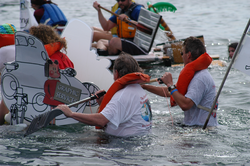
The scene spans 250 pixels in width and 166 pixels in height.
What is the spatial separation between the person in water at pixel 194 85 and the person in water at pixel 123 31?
3.16 meters

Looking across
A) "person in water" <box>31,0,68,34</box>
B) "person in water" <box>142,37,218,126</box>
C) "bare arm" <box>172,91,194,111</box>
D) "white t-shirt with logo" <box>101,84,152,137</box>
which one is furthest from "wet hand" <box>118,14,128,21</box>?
"white t-shirt with logo" <box>101,84,152,137</box>

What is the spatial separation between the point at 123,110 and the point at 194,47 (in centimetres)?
112

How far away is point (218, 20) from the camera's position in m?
15.5

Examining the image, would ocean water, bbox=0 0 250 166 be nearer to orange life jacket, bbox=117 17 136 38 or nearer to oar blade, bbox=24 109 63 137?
oar blade, bbox=24 109 63 137

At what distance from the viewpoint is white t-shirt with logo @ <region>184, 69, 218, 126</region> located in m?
3.38

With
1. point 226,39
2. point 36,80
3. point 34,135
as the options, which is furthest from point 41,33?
point 226,39

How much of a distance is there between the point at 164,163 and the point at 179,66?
4508mm

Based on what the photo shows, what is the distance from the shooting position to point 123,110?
298cm

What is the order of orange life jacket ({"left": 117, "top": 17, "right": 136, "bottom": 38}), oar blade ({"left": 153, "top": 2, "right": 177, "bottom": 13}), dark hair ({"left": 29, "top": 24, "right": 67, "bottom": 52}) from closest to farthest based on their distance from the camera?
1. dark hair ({"left": 29, "top": 24, "right": 67, "bottom": 52})
2. orange life jacket ({"left": 117, "top": 17, "right": 136, "bottom": 38})
3. oar blade ({"left": 153, "top": 2, "right": 177, "bottom": 13})

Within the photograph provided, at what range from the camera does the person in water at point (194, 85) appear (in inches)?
133

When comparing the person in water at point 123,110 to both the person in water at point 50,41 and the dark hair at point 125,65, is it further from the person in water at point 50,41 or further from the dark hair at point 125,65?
the person in water at point 50,41

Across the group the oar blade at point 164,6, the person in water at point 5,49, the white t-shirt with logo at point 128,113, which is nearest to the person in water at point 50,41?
the person in water at point 5,49

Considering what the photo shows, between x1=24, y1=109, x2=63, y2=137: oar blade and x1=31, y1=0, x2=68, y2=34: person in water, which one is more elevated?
x1=31, y1=0, x2=68, y2=34: person in water

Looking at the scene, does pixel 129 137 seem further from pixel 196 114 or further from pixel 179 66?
pixel 179 66
